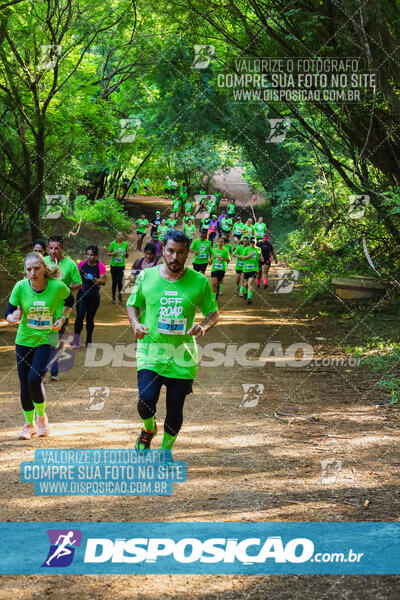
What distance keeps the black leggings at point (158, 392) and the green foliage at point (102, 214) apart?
28.7m

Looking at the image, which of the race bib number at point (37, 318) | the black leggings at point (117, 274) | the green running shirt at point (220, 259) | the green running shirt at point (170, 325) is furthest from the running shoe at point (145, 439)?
the green running shirt at point (220, 259)

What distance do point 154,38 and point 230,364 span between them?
44.1ft

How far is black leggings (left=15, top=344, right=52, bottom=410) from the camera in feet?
22.1

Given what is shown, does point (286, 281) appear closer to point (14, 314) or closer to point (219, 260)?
point (219, 260)

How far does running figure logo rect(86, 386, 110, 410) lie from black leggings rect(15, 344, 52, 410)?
5.73 ft

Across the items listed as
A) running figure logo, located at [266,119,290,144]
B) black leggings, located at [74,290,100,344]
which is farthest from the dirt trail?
running figure logo, located at [266,119,290,144]

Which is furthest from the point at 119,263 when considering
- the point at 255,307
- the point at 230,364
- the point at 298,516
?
the point at 298,516

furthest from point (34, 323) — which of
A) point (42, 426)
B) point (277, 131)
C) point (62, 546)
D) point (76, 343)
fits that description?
point (277, 131)

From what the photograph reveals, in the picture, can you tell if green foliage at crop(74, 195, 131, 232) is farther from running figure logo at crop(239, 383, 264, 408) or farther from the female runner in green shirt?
the female runner in green shirt

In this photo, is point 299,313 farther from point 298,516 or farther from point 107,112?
point 298,516

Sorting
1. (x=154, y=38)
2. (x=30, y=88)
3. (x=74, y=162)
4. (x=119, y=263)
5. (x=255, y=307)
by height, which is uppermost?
(x=154, y=38)

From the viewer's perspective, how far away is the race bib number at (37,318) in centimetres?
683

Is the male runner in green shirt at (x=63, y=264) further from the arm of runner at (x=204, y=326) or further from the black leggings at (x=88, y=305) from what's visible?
the arm of runner at (x=204, y=326)

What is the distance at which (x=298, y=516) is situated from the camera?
16.0ft
